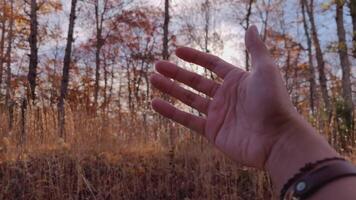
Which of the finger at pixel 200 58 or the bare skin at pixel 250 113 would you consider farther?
the finger at pixel 200 58

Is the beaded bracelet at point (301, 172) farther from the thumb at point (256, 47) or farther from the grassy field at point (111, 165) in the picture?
the grassy field at point (111, 165)

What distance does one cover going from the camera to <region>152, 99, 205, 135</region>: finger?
154 cm

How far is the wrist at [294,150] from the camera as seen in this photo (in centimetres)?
105

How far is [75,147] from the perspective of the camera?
5090 millimetres

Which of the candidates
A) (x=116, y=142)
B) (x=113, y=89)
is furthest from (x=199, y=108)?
(x=113, y=89)

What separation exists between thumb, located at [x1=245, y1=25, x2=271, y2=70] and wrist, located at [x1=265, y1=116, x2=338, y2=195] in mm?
188

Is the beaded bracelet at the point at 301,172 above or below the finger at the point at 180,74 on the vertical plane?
below

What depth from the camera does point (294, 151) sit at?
109 centimetres

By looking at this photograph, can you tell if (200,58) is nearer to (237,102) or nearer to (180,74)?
(180,74)

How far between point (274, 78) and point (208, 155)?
394 centimetres

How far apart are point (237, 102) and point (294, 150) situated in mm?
318

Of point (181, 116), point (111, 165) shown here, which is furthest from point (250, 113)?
point (111, 165)

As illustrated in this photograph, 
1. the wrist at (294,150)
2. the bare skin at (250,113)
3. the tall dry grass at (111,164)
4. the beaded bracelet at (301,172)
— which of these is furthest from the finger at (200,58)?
the tall dry grass at (111,164)

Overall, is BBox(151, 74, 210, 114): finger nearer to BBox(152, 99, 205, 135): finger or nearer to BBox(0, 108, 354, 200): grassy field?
BBox(152, 99, 205, 135): finger
